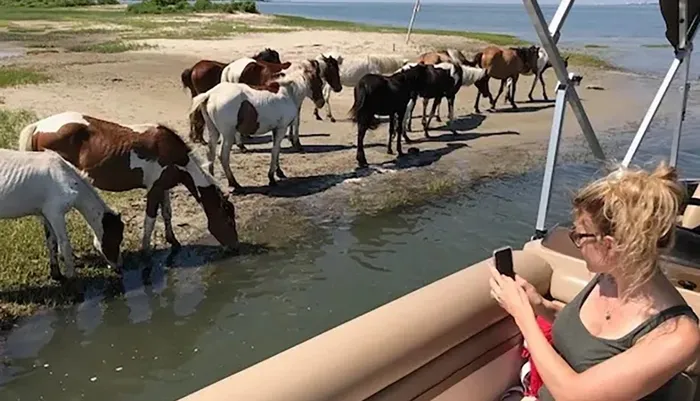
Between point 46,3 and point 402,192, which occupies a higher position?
point 402,192

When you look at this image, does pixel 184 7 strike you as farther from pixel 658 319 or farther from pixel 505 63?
pixel 658 319

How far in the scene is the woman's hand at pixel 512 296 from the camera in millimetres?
2416

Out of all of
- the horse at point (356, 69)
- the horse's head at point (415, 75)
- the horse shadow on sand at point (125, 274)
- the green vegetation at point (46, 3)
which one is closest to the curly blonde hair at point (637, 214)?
the horse shadow on sand at point (125, 274)

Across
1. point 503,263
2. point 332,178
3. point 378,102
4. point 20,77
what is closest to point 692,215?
point 503,263

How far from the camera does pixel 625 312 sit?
90.0 inches

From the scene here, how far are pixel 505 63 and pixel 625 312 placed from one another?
1631 cm

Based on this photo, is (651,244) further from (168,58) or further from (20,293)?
(168,58)

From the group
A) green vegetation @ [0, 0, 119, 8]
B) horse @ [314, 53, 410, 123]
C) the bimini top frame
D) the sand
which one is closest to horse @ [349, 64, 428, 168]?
the sand

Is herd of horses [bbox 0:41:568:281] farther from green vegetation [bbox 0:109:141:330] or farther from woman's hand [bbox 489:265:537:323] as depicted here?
woman's hand [bbox 489:265:537:323]

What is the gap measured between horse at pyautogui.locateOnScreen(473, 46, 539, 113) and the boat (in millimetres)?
13912

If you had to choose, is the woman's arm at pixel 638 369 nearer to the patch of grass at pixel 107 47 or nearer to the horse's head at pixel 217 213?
the horse's head at pixel 217 213

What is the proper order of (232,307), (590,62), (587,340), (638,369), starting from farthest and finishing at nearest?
(590,62) < (232,307) < (587,340) < (638,369)

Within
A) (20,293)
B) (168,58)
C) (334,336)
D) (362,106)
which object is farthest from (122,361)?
(168,58)

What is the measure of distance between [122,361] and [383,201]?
16.3ft
